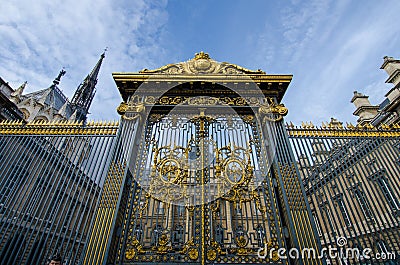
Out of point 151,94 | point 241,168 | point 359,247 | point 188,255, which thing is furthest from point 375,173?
point 151,94

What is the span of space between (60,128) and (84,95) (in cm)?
3171

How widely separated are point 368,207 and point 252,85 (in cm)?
401

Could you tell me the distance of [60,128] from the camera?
6.54 m

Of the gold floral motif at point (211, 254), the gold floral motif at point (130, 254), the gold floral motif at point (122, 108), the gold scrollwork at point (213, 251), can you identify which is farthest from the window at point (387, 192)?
the gold floral motif at point (122, 108)

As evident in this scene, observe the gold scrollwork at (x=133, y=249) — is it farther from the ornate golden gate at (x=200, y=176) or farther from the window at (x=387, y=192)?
the window at (x=387, y=192)

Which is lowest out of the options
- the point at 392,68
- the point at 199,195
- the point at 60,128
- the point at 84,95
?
the point at 199,195

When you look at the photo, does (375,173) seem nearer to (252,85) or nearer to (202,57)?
(252,85)

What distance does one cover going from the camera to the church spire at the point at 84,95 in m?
32.4

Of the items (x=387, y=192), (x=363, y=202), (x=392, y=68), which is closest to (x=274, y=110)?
(x=363, y=202)

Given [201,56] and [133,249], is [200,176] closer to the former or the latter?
[133,249]

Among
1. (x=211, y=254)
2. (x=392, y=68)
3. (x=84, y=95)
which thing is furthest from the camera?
(x=84, y=95)

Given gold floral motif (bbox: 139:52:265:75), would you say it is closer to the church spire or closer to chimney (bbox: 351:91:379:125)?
chimney (bbox: 351:91:379:125)

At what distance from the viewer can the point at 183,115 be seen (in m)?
6.71

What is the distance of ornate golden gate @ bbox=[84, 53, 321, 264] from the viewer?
4.68 meters
